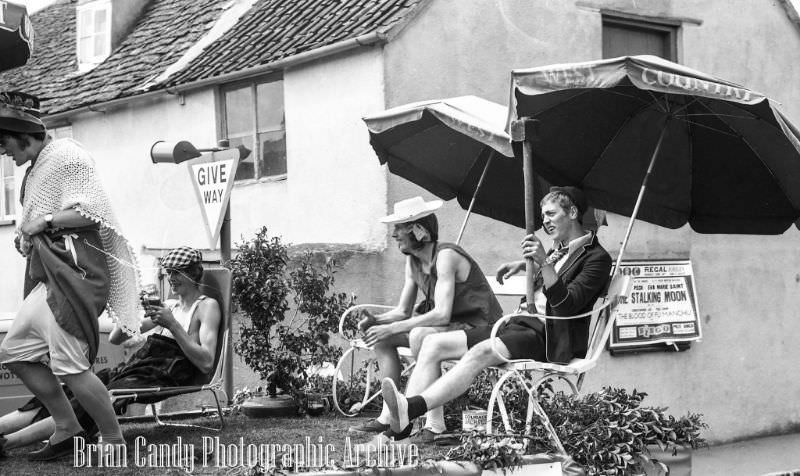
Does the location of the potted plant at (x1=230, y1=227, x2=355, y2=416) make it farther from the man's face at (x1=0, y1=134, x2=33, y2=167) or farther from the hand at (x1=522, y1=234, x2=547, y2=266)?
the hand at (x1=522, y1=234, x2=547, y2=266)

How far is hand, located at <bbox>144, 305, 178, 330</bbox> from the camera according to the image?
6.40 m

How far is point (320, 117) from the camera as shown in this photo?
12109mm

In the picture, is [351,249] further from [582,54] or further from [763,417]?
[763,417]

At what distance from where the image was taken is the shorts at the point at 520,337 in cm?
635

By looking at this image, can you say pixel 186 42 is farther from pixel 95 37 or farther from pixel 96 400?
pixel 96 400

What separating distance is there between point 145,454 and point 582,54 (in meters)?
8.81

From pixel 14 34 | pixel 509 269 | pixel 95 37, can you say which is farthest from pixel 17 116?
pixel 95 37

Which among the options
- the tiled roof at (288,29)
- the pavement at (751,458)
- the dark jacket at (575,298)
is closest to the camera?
the dark jacket at (575,298)

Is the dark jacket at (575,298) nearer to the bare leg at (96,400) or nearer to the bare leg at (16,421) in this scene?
the bare leg at (96,400)

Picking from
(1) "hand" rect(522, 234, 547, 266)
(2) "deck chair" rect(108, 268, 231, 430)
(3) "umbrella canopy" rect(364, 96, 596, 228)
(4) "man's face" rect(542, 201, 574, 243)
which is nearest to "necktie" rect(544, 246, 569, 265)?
(4) "man's face" rect(542, 201, 574, 243)

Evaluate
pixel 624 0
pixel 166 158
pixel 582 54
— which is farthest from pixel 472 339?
pixel 624 0

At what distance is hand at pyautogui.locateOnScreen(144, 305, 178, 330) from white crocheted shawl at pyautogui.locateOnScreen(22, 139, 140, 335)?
0.34 metres

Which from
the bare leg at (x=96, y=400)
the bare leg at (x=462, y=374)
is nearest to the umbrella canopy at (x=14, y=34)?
the bare leg at (x=96, y=400)

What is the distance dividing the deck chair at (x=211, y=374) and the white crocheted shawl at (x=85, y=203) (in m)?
0.61
